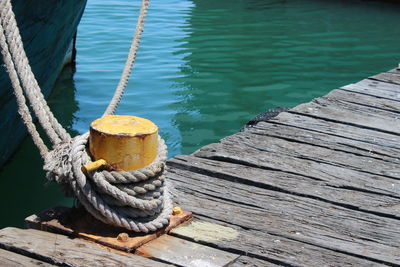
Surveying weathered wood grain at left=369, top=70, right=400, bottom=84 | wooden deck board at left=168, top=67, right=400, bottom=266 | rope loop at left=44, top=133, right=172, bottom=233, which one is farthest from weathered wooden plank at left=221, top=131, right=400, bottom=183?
weathered wood grain at left=369, top=70, right=400, bottom=84

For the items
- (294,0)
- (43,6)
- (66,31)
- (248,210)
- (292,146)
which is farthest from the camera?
(294,0)

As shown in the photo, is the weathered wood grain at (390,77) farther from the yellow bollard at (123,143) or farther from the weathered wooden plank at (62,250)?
the weathered wooden plank at (62,250)

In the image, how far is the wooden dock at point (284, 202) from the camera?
103 inches

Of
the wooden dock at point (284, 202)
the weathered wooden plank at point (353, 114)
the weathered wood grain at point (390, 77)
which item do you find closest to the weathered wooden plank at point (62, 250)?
the wooden dock at point (284, 202)

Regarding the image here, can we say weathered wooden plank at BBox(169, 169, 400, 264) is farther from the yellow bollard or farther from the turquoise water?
the turquoise water

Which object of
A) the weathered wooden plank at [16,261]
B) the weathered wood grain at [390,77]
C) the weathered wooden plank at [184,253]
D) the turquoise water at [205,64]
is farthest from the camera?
the turquoise water at [205,64]

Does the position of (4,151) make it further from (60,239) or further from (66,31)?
(60,239)

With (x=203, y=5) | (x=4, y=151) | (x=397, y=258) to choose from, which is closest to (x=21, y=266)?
(x=397, y=258)

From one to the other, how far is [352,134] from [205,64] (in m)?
5.81

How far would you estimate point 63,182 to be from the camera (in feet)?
8.88

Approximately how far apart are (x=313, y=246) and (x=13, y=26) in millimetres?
1589

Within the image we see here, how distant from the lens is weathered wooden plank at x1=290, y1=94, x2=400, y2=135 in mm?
4434

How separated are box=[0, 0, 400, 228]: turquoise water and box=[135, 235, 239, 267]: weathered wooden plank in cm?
261

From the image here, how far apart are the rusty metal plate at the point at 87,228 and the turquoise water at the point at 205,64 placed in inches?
92.9
